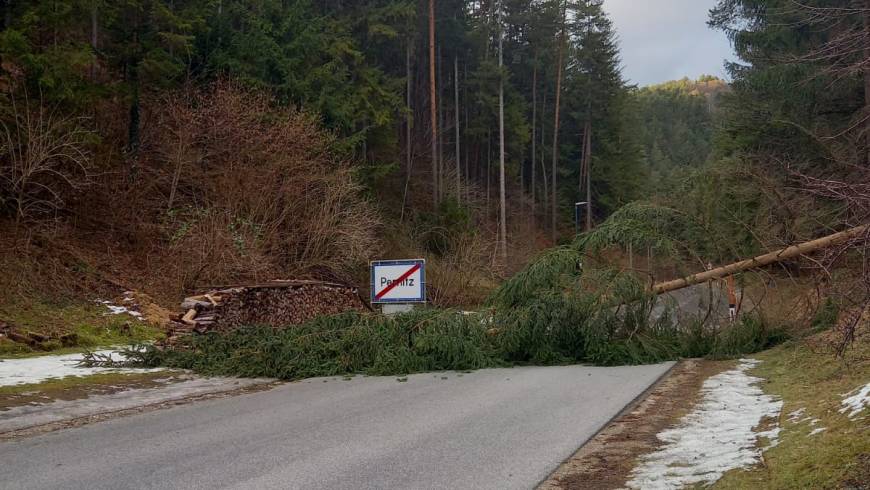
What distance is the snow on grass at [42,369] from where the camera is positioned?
10648 mm

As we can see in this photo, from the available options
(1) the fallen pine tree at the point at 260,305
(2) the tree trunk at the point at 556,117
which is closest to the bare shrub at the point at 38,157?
(1) the fallen pine tree at the point at 260,305

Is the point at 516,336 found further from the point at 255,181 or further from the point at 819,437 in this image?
the point at 255,181

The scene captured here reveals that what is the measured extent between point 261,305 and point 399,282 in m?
4.68

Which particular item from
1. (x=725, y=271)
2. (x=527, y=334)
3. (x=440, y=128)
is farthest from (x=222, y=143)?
(x=440, y=128)

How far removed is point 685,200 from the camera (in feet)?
50.5

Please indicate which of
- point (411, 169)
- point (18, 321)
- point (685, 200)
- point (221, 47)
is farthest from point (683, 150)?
point (18, 321)

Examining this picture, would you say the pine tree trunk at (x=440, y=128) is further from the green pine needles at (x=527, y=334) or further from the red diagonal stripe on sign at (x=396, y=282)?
the green pine needles at (x=527, y=334)

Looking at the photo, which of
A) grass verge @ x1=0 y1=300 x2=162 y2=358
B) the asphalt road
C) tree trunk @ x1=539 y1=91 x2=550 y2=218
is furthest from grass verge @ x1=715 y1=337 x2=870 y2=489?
tree trunk @ x1=539 y1=91 x2=550 y2=218

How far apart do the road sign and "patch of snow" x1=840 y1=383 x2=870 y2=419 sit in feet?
29.7

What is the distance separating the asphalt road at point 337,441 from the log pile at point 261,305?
5.70m

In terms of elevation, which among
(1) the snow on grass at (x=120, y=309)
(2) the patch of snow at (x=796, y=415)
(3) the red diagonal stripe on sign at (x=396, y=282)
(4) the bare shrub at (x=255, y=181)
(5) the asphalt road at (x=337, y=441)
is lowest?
(5) the asphalt road at (x=337, y=441)

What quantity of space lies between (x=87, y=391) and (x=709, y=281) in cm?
1120

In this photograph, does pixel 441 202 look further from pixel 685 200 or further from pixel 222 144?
pixel 685 200

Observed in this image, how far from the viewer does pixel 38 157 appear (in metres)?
18.4
